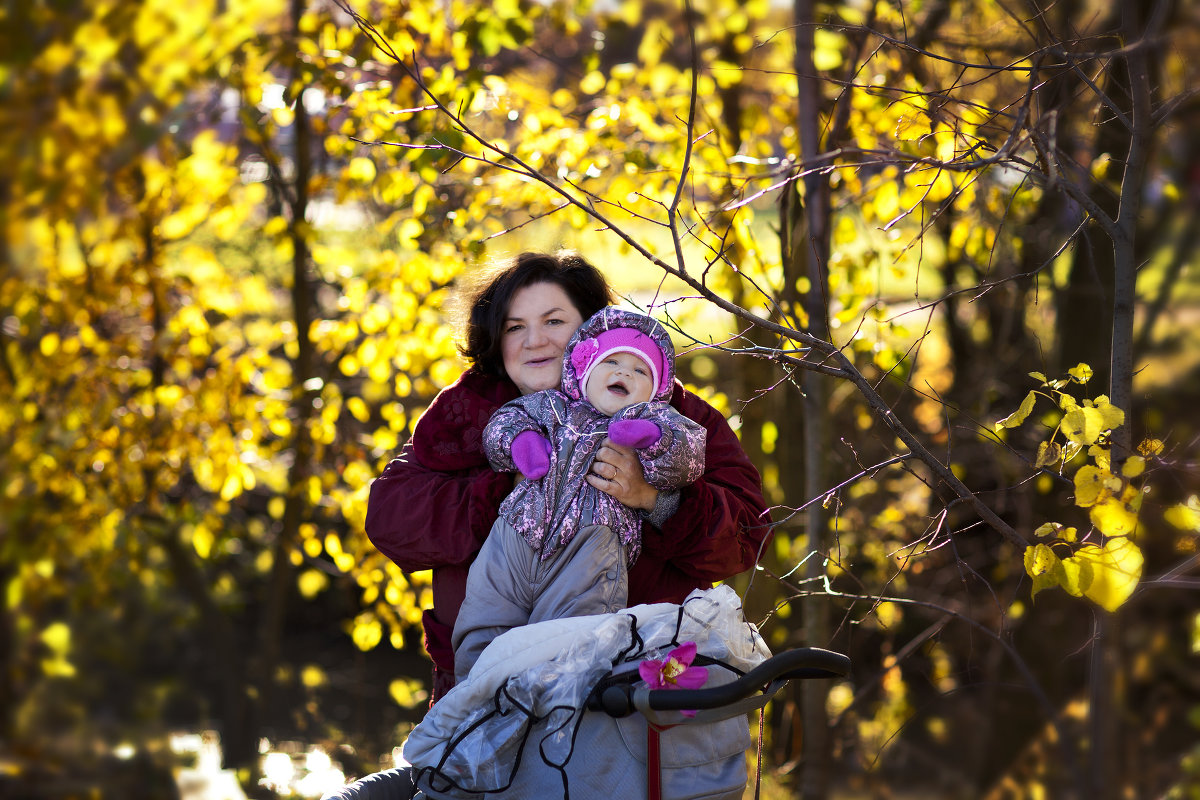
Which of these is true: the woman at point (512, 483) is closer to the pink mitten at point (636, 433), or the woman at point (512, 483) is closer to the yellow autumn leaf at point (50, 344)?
the pink mitten at point (636, 433)

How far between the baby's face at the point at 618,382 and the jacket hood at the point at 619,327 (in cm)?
4

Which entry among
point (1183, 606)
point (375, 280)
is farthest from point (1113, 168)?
point (1183, 606)

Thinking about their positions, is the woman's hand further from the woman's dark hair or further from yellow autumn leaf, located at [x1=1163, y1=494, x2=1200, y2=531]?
yellow autumn leaf, located at [x1=1163, y1=494, x2=1200, y2=531]

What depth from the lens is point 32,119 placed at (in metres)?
3.40

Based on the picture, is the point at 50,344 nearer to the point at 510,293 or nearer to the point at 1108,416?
the point at 510,293

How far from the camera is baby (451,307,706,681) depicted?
1911mm

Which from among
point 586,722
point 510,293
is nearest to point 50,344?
point 510,293

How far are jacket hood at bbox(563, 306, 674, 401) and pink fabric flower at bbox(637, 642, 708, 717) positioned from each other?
60cm

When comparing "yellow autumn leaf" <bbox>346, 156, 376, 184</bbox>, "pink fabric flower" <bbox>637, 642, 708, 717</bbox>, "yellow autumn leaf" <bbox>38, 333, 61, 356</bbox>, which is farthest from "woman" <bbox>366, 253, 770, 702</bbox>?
"yellow autumn leaf" <bbox>38, 333, 61, 356</bbox>

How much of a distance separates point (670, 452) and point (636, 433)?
0.07 m

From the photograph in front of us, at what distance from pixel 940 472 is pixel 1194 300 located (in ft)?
22.2

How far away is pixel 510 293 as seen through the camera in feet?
7.54

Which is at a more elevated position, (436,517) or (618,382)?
(618,382)

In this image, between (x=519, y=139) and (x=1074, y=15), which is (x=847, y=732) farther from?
(x=1074, y=15)
